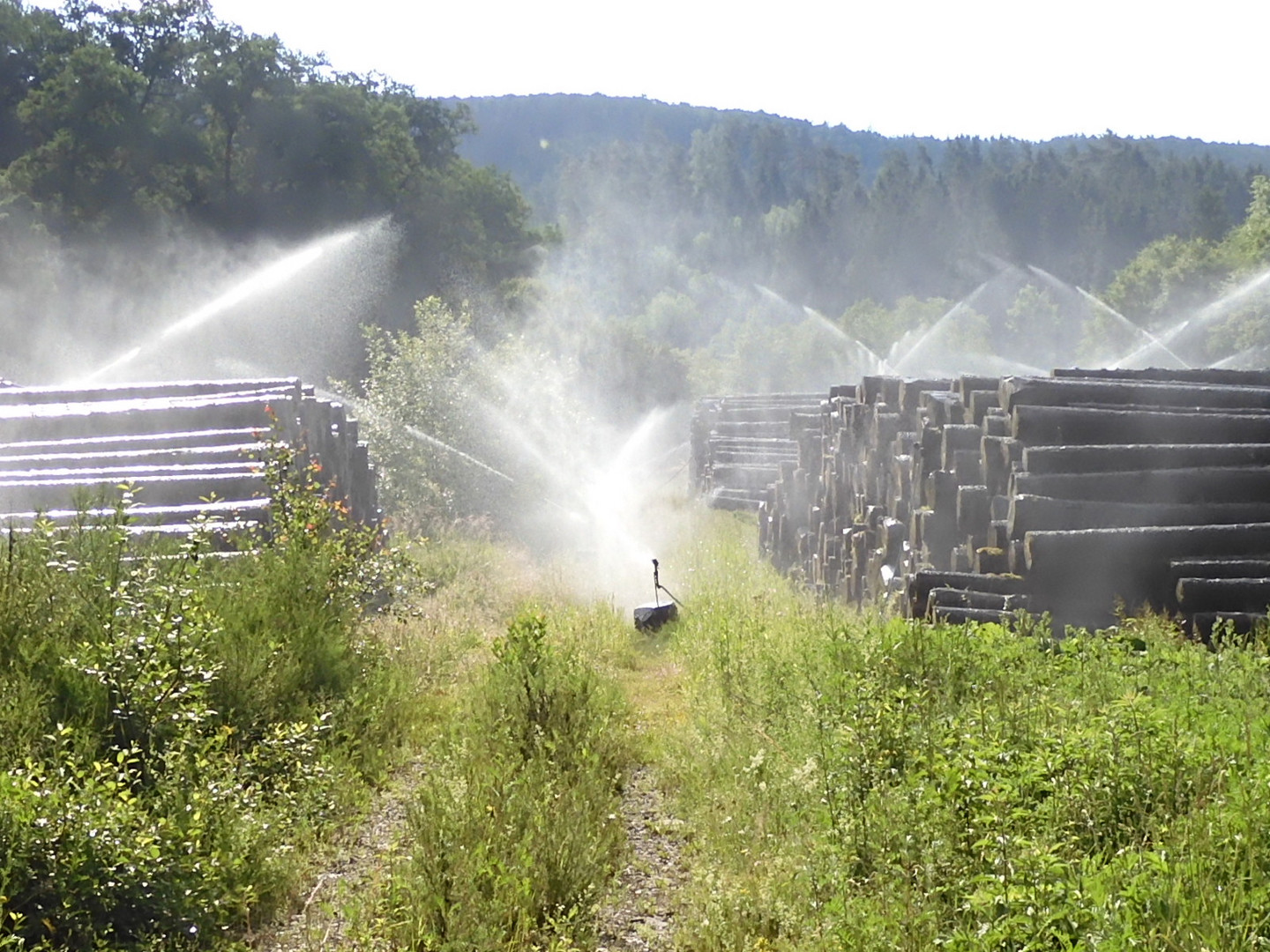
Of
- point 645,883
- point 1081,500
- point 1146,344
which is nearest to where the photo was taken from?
point 645,883

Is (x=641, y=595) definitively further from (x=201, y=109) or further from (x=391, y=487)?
(x=201, y=109)

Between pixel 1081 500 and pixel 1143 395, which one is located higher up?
pixel 1143 395

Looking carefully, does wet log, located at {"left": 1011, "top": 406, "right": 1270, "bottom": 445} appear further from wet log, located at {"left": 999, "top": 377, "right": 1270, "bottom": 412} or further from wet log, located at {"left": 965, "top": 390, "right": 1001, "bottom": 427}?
wet log, located at {"left": 965, "top": 390, "right": 1001, "bottom": 427}

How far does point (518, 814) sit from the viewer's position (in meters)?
6.29

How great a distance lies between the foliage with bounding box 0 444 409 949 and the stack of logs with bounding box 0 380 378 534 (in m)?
1.25

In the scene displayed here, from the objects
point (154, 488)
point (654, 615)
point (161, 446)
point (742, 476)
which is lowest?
point (654, 615)

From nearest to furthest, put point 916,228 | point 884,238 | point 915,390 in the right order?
1. point 915,390
2. point 884,238
3. point 916,228

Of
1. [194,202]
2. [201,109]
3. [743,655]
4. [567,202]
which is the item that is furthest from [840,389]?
[567,202]

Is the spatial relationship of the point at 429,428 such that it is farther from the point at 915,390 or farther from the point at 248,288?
the point at 248,288

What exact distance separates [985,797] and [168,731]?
12.8 ft

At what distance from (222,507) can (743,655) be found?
4.22 meters

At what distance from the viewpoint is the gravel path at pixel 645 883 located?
218 inches

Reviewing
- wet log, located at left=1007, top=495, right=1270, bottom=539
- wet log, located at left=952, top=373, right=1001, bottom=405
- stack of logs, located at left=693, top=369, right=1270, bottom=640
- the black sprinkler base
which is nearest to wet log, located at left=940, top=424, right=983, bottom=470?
stack of logs, located at left=693, top=369, right=1270, bottom=640

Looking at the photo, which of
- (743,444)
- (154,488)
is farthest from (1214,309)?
(154,488)
